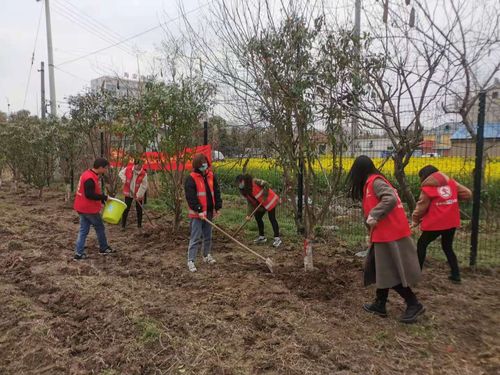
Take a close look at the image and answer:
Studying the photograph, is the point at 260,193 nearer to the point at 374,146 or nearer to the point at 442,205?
the point at 374,146

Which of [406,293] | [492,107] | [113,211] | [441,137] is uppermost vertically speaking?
[492,107]

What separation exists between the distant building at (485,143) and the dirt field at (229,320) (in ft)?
5.50

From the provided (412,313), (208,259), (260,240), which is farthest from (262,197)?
(412,313)

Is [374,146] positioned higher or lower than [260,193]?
higher

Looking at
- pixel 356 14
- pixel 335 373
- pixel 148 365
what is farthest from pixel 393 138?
pixel 148 365

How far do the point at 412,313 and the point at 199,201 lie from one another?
292 cm

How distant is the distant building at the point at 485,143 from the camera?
6066mm

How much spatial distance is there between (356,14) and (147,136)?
4197mm

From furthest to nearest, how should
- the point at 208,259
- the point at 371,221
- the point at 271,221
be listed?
the point at 271,221 < the point at 208,259 < the point at 371,221

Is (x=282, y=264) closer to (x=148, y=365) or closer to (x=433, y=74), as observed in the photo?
(x=148, y=365)

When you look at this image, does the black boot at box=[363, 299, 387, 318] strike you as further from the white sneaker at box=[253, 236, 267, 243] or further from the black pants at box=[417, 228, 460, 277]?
the white sneaker at box=[253, 236, 267, 243]

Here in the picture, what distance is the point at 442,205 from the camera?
4.75 metres

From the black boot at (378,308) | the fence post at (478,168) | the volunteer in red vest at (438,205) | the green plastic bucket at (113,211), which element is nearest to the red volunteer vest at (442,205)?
the volunteer in red vest at (438,205)

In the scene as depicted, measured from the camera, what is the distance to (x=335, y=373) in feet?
10.0
